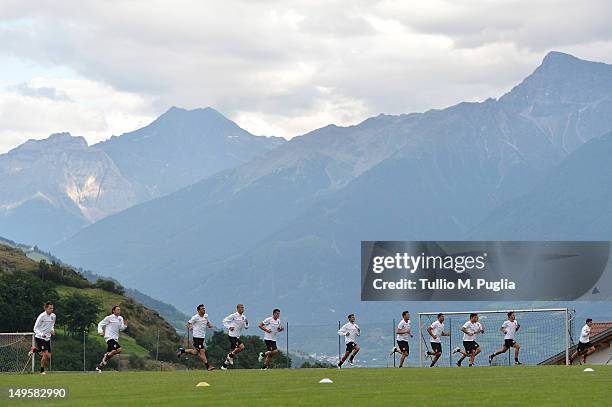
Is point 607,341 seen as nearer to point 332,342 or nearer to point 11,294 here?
point 11,294

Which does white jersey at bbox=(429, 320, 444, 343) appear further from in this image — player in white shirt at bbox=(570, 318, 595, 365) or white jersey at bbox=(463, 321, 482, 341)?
player in white shirt at bbox=(570, 318, 595, 365)

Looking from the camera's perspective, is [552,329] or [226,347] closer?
[552,329]

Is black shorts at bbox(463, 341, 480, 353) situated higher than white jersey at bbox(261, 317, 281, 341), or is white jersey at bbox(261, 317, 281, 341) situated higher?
white jersey at bbox(261, 317, 281, 341)

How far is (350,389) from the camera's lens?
30.0m

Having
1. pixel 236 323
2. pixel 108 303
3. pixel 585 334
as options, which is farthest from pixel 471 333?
pixel 108 303

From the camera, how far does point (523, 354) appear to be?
3708 inches

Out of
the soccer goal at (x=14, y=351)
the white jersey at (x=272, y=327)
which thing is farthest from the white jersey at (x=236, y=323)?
the soccer goal at (x=14, y=351)

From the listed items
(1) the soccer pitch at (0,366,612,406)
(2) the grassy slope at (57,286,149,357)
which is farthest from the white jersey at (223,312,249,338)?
(2) the grassy slope at (57,286,149,357)

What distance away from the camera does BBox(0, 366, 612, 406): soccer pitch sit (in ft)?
86.1

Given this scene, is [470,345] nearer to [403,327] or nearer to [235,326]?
[403,327]

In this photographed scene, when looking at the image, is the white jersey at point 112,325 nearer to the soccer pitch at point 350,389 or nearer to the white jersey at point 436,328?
the soccer pitch at point 350,389

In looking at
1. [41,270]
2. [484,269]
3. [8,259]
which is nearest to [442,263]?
[484,269]

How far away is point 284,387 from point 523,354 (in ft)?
213

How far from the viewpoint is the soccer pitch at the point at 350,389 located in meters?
26.2
